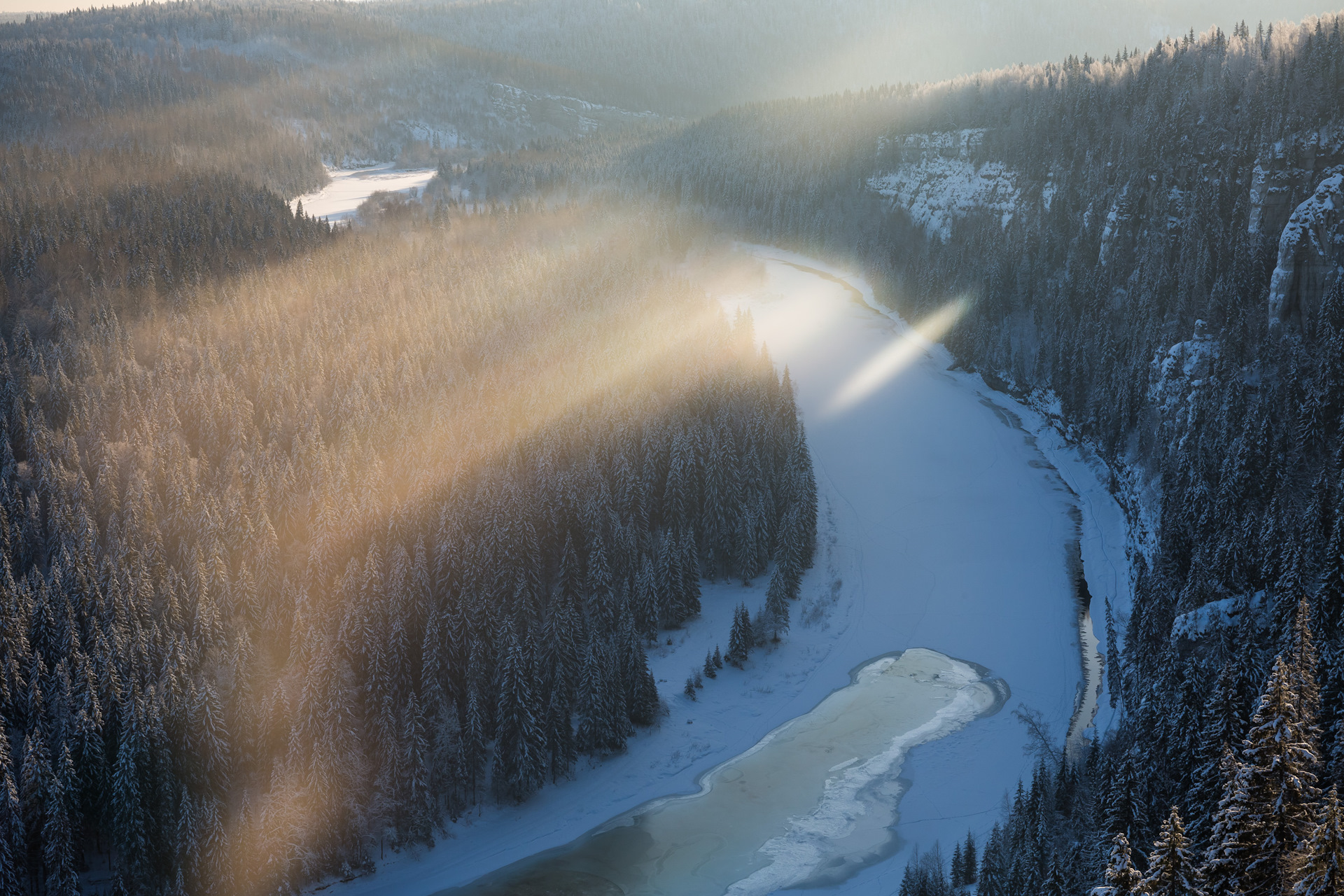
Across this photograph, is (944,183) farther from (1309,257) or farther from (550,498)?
(550,498)

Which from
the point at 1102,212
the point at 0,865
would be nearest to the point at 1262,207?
the point at 1102,212

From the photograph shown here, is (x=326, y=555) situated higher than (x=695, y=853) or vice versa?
(x=326, y=555)

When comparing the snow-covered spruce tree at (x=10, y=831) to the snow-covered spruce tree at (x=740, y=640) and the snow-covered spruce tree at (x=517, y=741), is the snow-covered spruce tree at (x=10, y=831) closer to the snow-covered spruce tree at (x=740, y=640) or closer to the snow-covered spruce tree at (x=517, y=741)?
the snow-covered spruce tree at (x=517, y=741)

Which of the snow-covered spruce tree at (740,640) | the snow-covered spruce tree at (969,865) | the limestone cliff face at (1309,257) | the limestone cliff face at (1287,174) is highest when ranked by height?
the limestone cliff face at (1287,174)

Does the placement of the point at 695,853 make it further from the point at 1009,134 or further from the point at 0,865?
the point at 1009,134

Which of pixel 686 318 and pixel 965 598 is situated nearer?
pixel 965 598

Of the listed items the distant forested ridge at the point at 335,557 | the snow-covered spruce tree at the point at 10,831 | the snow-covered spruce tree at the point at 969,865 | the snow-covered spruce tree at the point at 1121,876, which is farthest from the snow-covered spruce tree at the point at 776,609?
the snow-covered spruce tree at the point at 1121,876
